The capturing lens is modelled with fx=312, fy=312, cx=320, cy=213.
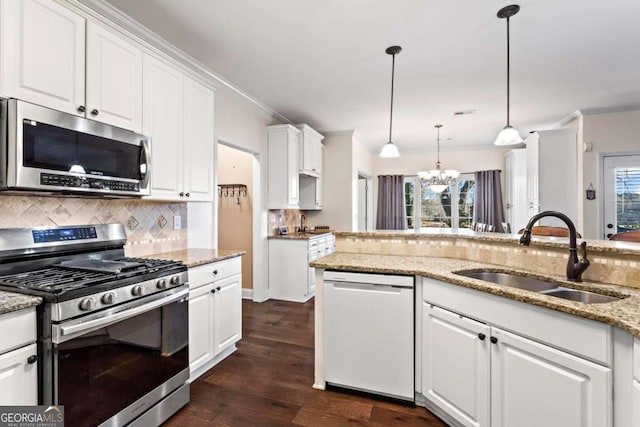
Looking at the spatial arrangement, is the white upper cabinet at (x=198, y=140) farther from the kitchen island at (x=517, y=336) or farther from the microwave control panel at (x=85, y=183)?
the kitchen island at (x=517, y=336)

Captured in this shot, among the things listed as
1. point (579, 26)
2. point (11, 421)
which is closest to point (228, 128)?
point (11, 421)

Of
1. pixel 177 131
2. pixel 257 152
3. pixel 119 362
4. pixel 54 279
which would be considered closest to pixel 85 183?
pixel 54 279

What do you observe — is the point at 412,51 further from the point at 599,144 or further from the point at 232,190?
the point at 599,144

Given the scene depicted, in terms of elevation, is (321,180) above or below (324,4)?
below

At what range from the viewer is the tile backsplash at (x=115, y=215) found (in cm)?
176

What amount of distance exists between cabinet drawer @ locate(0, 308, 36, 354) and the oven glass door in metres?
0.12

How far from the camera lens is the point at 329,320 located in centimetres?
217

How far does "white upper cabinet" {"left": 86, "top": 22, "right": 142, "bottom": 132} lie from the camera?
182cm

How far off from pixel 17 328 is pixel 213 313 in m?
1.28

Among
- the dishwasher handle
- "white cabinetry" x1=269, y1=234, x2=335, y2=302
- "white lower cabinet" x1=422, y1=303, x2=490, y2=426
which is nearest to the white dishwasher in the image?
the dishwasher handle

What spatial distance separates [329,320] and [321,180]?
372 cm

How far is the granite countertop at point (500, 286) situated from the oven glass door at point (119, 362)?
39.4 inches

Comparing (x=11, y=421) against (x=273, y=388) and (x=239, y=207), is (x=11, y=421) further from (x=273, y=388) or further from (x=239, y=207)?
(x=239, y=207)

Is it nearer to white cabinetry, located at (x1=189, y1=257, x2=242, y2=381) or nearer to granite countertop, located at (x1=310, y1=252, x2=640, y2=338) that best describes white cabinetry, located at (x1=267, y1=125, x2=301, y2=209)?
white cabinetry, located at (x1=189, y1=257, x2=242, y2=381)
